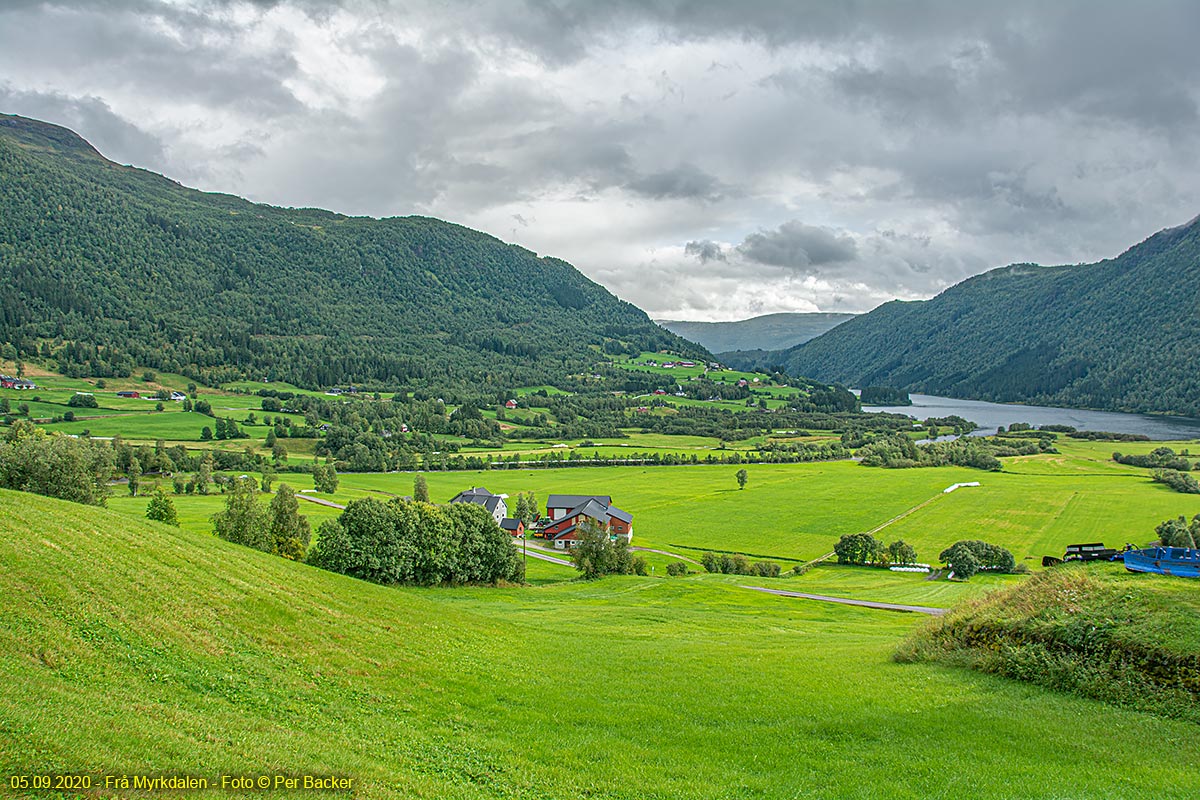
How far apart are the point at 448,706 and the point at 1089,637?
53.2 ft

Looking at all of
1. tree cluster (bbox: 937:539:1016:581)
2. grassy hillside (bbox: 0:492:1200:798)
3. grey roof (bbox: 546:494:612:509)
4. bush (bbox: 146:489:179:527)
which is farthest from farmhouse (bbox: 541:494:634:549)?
grassy hillside (bbox: 0:492:1200:798)

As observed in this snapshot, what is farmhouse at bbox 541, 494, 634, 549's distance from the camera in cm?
7617

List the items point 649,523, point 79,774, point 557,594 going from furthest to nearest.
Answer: point 649,523, point 557,594, point 79,774

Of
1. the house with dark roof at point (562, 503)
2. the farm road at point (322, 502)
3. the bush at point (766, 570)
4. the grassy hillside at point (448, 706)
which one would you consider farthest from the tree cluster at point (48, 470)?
the bush at point (766, 570)

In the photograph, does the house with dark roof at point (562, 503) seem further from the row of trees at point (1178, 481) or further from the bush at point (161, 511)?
the row of trees at point (1178, 481)

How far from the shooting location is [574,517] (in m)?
77.0

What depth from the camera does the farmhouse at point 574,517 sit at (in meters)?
76.2

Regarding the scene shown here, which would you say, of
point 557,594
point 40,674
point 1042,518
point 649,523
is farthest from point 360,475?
point 40,674

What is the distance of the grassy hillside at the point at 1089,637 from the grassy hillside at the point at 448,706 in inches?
30.8

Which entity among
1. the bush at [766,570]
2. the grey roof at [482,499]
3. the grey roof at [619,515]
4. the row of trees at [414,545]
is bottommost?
the bush at [766,570]

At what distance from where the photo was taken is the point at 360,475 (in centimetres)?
11906

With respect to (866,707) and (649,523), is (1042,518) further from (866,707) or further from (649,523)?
(866,707)

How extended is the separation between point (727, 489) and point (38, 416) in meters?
124

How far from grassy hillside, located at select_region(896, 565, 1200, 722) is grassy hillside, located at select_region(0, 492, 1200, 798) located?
0.78 m
